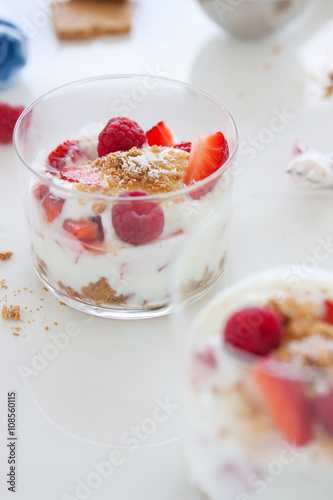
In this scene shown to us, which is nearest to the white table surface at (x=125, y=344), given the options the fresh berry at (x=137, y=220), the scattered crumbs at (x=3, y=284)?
the scattered crumbs at (x=3, y=284)

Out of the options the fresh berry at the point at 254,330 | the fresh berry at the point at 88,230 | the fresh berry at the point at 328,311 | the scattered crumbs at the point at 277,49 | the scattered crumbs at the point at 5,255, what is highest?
the scattered crumbs at the point at 277,49

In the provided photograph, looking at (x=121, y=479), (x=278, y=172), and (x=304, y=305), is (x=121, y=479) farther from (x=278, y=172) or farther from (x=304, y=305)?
(x=278, y=172)

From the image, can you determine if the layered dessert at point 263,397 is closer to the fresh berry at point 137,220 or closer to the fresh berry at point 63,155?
the fresh berry at point 137,220

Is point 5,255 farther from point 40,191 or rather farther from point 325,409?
point 325,409

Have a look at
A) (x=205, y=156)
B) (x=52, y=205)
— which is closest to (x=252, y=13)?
(x=205, y=156)

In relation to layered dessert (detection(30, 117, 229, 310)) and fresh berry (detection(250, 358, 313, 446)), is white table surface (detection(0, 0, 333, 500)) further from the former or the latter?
fresh berry (detection(250, 358, 313, 446))

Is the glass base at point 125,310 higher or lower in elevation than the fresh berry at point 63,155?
lower

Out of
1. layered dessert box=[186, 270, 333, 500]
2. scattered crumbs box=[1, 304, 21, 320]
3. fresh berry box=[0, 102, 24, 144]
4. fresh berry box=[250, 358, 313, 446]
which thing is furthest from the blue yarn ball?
fresh berry box=[250, 358, 313, 446]
